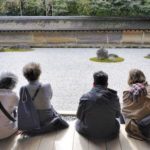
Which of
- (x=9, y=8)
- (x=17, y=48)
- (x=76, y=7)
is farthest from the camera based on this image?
(x=9, y=8)

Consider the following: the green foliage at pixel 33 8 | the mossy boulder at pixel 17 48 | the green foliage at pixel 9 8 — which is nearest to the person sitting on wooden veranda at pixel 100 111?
the mossy boulder at pixel 17 48

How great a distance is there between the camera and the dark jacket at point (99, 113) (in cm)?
275

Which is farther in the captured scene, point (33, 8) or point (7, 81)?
point (33, 8)

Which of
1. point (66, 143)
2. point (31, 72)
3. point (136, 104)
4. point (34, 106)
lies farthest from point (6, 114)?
point (136, 104)

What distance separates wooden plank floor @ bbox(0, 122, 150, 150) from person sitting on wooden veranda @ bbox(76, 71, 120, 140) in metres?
0.09

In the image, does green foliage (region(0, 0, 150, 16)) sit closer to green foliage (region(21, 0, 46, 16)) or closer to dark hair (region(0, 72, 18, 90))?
green foliage (region(21, 0, 46, 16))

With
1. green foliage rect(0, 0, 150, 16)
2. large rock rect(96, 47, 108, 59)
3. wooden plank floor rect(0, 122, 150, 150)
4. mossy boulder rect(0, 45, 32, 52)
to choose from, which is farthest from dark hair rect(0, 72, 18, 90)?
green foliage rect(0, 0, 150, 16)

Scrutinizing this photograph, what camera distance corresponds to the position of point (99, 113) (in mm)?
2773

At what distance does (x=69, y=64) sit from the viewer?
627 cm

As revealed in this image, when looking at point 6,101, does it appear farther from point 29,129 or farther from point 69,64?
point 69,64

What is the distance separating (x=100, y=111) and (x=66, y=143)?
19.7 inches

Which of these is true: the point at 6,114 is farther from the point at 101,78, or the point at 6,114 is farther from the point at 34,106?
the point at 101,78

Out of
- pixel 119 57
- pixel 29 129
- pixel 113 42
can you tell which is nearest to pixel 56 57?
pixel 119 57

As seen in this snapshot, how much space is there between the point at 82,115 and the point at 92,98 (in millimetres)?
247
